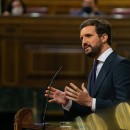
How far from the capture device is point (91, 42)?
298cm

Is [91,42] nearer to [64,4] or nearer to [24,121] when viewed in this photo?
[24,121]

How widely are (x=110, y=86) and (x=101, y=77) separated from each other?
0.26 feet

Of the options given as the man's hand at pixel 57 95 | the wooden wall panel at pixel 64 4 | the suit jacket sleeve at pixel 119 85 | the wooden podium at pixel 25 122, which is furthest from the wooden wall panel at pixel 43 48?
the wooden podium at pixel 25 122

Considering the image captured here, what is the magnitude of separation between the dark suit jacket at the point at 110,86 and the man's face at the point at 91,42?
0.08 m

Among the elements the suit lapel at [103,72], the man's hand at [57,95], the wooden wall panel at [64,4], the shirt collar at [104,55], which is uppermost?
the shirt collar at [104,55]

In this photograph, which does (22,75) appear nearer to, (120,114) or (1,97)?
(1,97)

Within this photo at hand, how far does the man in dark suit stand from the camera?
2.81 metres

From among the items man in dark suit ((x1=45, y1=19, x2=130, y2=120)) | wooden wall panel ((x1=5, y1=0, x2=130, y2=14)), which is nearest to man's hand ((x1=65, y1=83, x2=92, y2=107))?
man in dark suit ((x1=45, y1=19, x2=130, y2=120))

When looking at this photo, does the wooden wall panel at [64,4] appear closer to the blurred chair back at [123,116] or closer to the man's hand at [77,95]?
the man's hand at [77,95]

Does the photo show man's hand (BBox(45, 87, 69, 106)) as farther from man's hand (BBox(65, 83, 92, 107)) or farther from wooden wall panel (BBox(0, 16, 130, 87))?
wooden wall panel (BBox(0, 16, 130, 87))

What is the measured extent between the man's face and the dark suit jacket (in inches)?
3.3

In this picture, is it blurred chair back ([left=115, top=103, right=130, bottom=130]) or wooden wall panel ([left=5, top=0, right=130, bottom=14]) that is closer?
blurred chair back ([left=115, top=103, right=130, bottom=130])

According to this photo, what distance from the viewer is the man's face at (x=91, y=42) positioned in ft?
9.74

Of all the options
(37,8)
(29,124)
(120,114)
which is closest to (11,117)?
(37,8)
